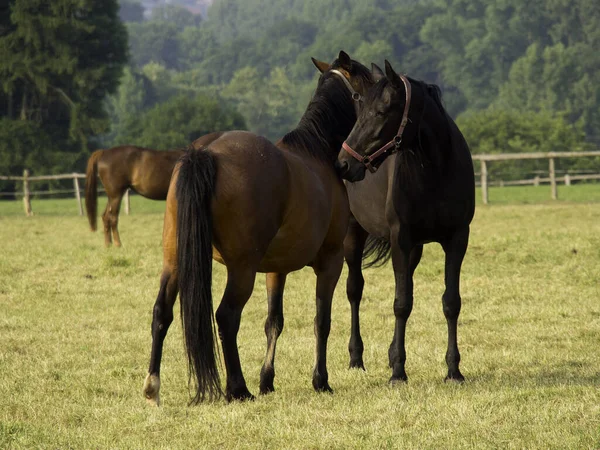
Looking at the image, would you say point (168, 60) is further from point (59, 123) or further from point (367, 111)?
point (367, 111)

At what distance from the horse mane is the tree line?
104 feet

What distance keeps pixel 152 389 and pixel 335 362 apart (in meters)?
1.96

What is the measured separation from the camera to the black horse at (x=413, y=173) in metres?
5.71

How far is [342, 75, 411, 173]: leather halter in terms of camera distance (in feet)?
18.6

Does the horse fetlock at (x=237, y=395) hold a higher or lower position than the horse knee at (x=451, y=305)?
lower

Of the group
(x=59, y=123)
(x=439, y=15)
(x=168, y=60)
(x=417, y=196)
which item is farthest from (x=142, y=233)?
(x=168, y=60)

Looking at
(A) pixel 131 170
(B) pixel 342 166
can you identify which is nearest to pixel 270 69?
(A) pixel 131 170

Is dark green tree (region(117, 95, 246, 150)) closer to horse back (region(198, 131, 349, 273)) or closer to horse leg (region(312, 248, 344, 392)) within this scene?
horse leg (region(312, 248, 344, 392))

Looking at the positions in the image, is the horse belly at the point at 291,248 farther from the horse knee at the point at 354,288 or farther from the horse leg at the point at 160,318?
the horse knee at the point at 354,288

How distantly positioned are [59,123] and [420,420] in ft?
141

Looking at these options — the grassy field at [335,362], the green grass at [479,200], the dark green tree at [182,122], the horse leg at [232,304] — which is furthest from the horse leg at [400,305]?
the dark green tree at [182,122]

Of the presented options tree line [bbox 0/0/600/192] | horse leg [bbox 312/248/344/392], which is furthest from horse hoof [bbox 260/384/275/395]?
tree line [bbox 0/0/600/192]

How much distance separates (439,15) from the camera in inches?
5182

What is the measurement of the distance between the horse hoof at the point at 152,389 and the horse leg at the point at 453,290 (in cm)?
191
